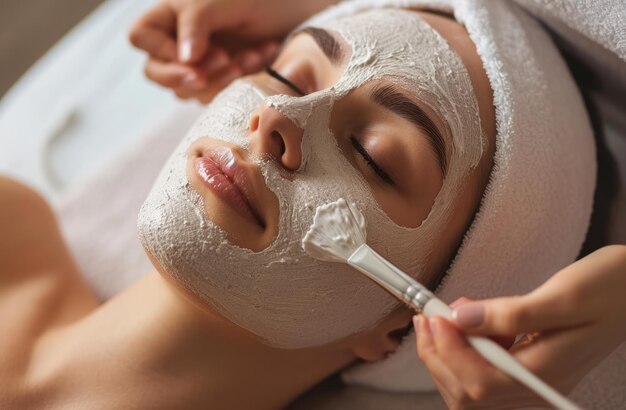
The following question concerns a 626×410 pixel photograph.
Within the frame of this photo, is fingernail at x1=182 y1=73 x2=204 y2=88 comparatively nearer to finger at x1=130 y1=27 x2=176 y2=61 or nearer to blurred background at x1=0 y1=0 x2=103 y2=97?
finger at x1=130 y1=27 x2=176 y2=61

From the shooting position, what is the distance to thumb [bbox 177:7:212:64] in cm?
108

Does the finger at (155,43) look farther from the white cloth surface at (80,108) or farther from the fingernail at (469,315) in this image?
the fingernail at (469,315)

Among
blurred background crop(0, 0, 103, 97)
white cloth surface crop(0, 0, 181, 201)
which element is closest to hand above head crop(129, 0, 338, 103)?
white cloth surface crop(0, 0, 181, 201)

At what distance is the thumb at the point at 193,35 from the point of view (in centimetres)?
108

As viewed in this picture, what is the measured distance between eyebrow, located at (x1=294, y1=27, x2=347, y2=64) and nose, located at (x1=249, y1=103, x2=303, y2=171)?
14cm

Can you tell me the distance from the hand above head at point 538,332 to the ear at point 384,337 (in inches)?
8.0

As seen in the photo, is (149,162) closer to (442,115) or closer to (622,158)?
(442,115)

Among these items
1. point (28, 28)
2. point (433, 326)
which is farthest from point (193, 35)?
point (28, 28)

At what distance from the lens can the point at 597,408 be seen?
877 mm

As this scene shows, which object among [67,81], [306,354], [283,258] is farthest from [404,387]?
[67,81]

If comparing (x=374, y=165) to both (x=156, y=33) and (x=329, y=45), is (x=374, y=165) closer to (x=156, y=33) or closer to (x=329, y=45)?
(x=329, y=45)

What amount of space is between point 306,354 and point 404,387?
17cm

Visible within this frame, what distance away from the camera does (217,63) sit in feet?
3.63

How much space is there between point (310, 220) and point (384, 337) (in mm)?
232
